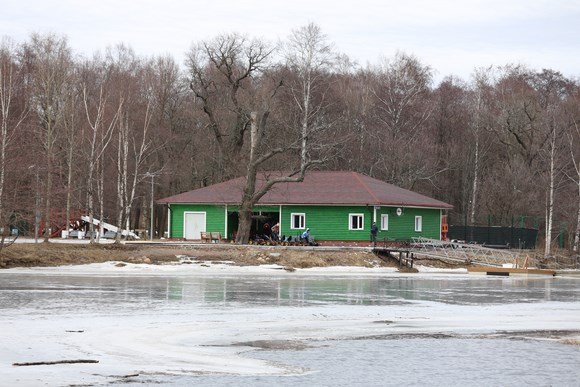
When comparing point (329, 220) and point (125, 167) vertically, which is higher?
point (125, 167)

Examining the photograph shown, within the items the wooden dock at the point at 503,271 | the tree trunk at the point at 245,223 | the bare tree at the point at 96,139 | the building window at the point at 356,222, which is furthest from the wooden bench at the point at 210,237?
Answer: the wooden dock at the point at 503,271

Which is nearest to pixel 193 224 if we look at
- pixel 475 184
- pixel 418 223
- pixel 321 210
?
pixel 321 210

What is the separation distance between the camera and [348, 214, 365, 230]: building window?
62.5 meters

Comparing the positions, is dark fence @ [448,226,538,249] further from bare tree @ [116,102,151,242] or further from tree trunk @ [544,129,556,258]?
bare tree @ [116,102,151,242]

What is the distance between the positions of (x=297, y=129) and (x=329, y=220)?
1282cm

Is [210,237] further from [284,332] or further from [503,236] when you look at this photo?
[284,332]

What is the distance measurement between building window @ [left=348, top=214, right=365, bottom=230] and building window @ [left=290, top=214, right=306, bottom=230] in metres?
2.99

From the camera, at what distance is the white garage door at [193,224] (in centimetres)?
6594

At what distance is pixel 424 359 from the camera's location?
2162cm

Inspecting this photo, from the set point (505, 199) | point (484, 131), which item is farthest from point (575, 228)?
point (484, 131)

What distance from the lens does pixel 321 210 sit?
63250mm

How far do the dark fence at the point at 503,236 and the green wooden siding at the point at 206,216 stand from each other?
59.1 ft

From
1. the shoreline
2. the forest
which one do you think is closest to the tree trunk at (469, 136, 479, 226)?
the forest

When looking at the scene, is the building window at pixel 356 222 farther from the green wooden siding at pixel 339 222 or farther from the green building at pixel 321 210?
the green wooden siding at pixel 339 222
